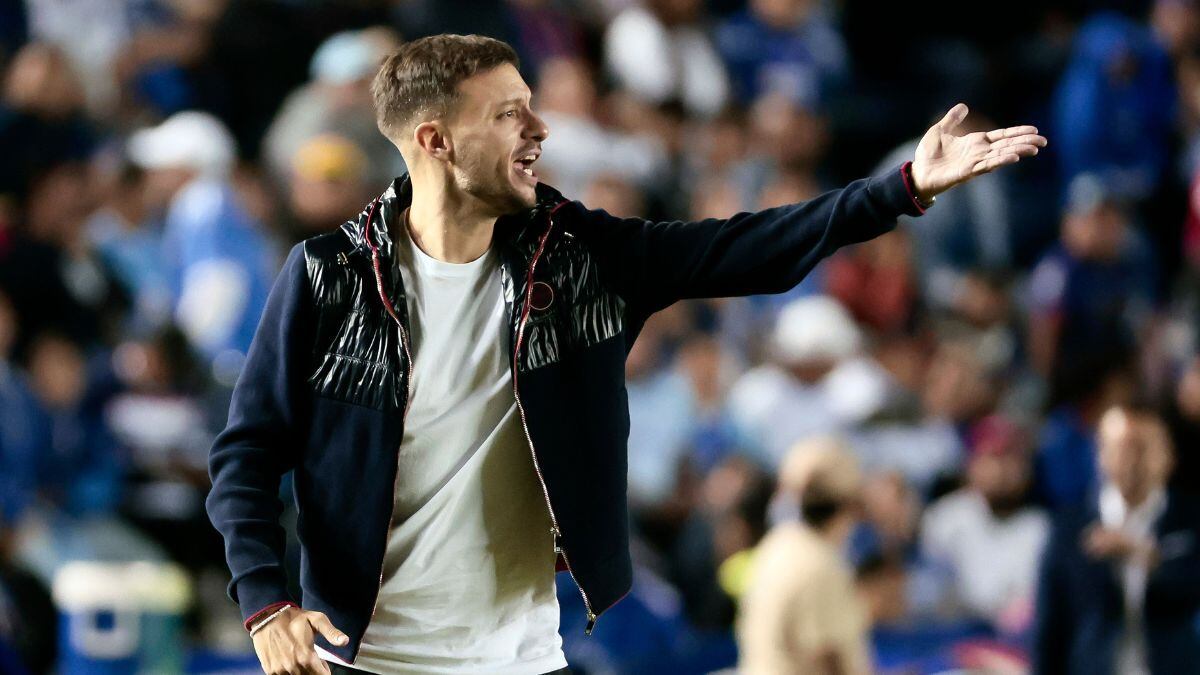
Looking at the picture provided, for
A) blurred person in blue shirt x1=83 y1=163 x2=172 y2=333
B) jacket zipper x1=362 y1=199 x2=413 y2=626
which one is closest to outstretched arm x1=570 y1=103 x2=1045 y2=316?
jacket zipper x1=362 y1=199 x2=413 y2=626

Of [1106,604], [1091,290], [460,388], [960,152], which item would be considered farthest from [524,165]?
[1091,290]

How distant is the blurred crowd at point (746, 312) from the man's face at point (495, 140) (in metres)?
2.51

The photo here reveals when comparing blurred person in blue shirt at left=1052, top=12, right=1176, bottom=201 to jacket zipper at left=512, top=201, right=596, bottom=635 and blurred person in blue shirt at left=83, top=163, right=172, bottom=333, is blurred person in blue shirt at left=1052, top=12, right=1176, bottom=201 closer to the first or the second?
blurred person in blue shirt at left=83, top=163, right=172, bottom=333

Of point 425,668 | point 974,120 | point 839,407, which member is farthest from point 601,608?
point 974,120

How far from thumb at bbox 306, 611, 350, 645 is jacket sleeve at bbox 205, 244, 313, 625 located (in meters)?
0.15

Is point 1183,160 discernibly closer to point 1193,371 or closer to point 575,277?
point 1193,371

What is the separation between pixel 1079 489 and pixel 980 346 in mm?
1312

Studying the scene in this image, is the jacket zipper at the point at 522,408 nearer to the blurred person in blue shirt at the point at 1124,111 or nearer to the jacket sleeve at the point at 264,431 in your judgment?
the jacket sleeve at the point at 264,431

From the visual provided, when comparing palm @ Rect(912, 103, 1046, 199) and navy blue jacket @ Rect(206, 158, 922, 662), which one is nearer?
palm @ Rect(912, 103, 1046, 199)

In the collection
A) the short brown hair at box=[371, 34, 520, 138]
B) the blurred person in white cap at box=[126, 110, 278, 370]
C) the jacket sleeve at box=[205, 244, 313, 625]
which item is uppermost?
the blurred person in white cap at box=[126, 110, 278, 370]

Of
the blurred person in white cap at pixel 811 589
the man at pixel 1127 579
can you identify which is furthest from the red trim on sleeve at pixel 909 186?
the man at pixel 1127 579

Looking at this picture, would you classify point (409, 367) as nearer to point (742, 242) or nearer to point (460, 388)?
point (460, 388)

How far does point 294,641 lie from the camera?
3229 millimetres

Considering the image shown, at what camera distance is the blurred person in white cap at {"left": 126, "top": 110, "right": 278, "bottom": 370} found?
328 inches
